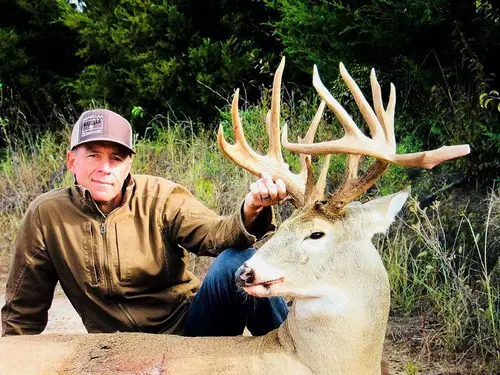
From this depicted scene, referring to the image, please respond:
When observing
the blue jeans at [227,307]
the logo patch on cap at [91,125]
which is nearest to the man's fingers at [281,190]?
the blue jeans at [227,307]

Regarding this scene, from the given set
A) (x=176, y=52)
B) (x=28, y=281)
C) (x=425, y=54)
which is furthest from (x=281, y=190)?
(x=176, y=52)

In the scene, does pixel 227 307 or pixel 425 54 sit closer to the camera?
pixel 227 307

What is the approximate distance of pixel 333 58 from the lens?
6.11 meters

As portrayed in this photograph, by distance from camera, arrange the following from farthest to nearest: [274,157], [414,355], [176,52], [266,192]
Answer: [176,52] → [414,355] → [274,157] → [266,192]

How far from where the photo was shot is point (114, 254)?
10.9 feet

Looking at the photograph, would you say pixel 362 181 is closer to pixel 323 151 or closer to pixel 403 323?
pixel 323 151

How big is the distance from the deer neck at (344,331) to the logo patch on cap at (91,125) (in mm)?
1307

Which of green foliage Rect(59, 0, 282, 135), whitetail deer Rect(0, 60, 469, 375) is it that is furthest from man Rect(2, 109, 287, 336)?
green foliage Rect(59, 0, 282, 135)

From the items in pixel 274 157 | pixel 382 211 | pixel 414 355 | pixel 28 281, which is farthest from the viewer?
pixel 414 355

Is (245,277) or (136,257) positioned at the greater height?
(245,277)

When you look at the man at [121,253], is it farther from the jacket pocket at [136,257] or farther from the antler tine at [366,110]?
the antler tine at [366,110]

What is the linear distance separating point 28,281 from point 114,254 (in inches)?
18.3

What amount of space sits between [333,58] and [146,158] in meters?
2.25

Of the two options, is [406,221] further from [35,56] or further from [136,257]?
[35,56]
